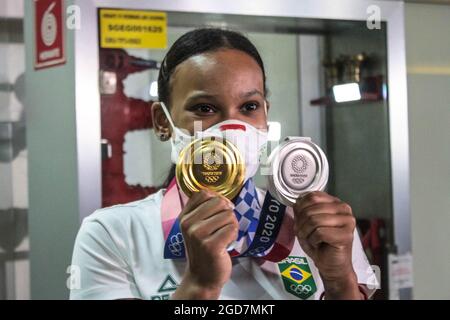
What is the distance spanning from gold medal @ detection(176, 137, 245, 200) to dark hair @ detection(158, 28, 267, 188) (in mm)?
71

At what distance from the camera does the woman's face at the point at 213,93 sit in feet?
4.02

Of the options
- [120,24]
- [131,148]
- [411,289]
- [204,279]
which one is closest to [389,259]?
[411,289]

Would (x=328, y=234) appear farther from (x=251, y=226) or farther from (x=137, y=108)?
(x=137, y=108)

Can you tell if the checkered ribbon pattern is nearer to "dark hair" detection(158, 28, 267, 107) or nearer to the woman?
the woman

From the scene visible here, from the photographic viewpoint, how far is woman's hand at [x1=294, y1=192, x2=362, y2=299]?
1.23 metres

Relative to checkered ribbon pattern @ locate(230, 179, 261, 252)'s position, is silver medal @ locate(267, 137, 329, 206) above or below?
above

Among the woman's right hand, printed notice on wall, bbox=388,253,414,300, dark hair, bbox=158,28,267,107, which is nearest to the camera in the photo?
the woman's right hand

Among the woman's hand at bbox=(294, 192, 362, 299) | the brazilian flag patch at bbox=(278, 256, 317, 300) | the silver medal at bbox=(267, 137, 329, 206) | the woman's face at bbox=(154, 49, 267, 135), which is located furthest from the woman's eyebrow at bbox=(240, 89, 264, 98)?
the brazilian flag patch at bbox=(278, 256, 317, 300)

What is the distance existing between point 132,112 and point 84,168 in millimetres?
149

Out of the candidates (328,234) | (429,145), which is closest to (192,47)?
(328,234)

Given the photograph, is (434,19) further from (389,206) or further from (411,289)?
(411,289)

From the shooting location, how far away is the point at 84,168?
1257 millimetres

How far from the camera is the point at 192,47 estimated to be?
1.27m

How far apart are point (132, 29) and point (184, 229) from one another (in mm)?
423
